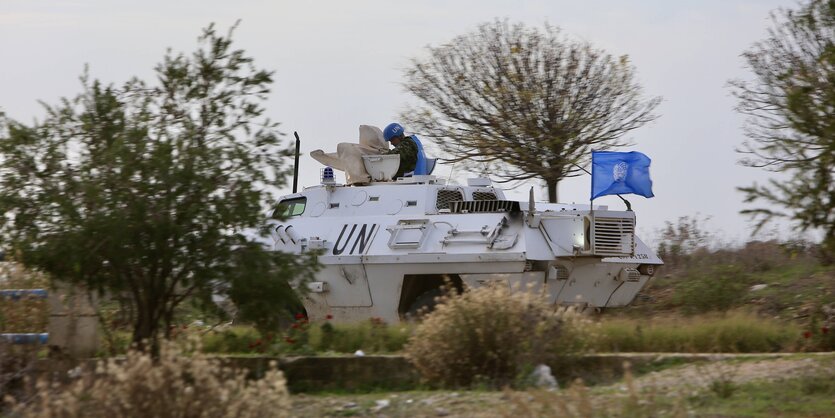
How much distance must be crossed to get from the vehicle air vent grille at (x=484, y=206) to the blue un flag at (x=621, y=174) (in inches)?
42.5

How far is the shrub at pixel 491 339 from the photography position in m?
10.1

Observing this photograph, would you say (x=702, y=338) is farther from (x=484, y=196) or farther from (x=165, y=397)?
(x=165, y=397)

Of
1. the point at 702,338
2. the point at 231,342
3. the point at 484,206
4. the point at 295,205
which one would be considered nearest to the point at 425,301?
the point at 484,206

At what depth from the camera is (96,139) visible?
407 inches

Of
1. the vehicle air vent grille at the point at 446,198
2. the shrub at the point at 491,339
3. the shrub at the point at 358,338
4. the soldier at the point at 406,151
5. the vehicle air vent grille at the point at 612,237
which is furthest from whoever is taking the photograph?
the soldier at the point at 406,151

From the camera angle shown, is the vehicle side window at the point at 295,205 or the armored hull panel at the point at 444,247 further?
the vehicle side window at the point at 295,205

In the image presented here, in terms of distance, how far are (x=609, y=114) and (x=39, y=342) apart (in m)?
15.4

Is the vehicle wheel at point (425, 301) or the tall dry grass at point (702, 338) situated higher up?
the vehicle wheel at point (425, 301)

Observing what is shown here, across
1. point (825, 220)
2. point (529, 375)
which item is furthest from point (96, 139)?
point (825, 220)

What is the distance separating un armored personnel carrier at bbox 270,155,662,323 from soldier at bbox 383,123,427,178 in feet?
1.87

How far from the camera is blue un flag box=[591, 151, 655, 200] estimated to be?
591 inches

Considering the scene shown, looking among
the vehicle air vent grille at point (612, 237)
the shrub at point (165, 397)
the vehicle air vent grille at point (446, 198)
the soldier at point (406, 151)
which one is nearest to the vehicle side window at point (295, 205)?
the soldier at point (406, 151)

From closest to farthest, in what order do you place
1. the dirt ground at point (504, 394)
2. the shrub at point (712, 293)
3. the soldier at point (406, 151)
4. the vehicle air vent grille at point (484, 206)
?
the dirt ground at point (504, 394) < the vehicle air vent grille at point (484, 206) < the soldier at point (406, 151) < the shrub at point (712, 293)

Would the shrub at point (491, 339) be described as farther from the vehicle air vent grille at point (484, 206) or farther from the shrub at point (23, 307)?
the vehicle air vent grille at point (484, 206)
